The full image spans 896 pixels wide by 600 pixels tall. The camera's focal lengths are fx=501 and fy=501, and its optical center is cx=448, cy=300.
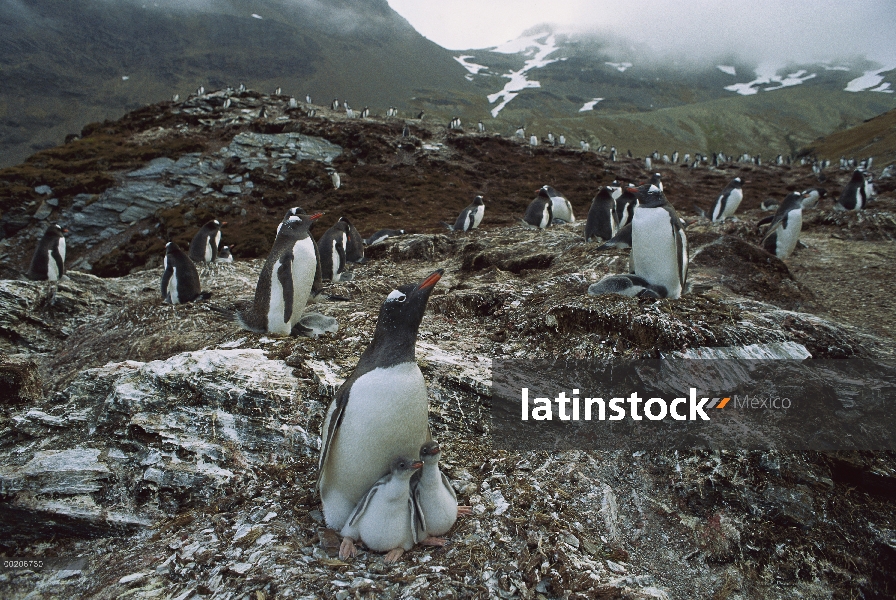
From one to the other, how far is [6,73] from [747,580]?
130 metres

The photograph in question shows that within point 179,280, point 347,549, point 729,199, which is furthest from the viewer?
point 729,199

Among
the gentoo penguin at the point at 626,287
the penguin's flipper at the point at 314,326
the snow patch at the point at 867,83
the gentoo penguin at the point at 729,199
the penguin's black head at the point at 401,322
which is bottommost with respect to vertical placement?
the penguin's flipper at the point at 314,326

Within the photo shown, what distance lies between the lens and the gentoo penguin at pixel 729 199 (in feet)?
55.4

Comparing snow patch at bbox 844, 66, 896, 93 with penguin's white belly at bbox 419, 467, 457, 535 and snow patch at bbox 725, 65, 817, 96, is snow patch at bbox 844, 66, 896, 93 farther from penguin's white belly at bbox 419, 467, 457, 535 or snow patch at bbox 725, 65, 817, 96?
penguin's white belly at bbox 419, 467, 457, 535

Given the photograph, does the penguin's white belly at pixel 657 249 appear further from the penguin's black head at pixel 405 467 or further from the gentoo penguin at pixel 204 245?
the gentoo penguin at pixel 204 245

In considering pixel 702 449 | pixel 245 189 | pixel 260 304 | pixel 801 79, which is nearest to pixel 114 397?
pixel 260 304

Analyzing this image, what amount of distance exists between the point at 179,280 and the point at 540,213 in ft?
33.5

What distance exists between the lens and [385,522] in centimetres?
→ 320

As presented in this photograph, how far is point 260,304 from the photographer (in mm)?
6906

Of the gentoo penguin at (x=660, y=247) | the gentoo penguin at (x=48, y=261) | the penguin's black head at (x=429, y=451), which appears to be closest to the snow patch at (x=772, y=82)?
the gentoo penguin at (x=660, y=247)

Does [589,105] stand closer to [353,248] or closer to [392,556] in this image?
[353,248]

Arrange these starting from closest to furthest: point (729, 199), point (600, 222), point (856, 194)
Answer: point (600, 222) → point (856, 194) → point (729, 199)

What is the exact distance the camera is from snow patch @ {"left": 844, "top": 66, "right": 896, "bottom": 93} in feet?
498

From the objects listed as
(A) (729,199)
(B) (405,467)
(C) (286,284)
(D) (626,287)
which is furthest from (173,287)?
(A) (729,199)
